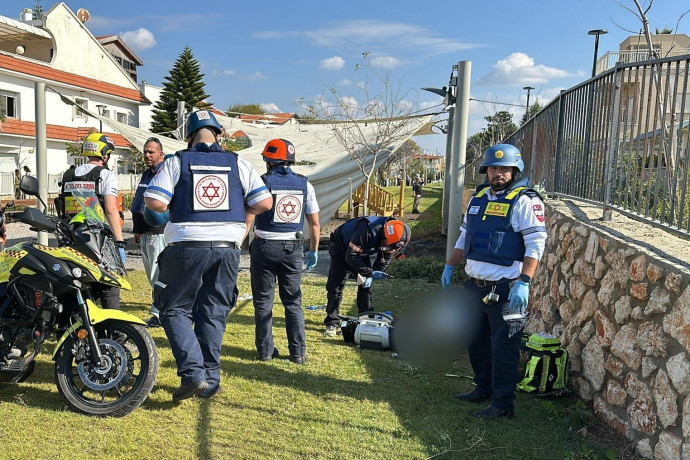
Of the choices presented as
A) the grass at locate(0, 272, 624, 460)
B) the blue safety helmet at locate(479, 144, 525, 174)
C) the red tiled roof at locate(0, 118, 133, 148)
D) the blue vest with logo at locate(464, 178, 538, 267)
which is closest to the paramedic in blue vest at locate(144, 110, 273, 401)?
the grass at locate(0, 272, 624, 460)

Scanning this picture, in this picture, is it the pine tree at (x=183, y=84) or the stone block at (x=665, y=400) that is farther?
the pine tree at (x=183, y=84)

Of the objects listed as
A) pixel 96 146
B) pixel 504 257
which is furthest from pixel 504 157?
pixel 96 146

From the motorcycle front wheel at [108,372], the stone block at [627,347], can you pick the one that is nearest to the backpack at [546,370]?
the stone block at [627,347]

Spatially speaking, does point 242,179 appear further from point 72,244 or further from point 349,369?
point 349,369

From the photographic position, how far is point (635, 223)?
4.36 metres

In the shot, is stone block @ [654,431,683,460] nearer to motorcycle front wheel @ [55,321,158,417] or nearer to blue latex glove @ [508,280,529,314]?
blue latex glove @ [508,280,529,314]

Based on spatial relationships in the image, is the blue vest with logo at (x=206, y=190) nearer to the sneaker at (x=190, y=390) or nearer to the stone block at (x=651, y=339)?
the sneaker at (x=190, y=390)

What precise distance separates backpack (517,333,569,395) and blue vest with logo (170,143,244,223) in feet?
8.25

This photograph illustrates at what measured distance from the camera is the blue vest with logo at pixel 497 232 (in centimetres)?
387

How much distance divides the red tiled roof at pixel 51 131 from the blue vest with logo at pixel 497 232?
23120 millimetres

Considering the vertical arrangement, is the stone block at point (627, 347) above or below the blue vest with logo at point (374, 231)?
below

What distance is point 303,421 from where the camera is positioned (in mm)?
3809

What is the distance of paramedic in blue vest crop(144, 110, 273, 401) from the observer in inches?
145

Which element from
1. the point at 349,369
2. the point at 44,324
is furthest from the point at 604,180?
the point at 44,324
